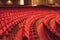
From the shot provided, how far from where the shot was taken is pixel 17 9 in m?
3.99

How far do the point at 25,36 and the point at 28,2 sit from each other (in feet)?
15.5

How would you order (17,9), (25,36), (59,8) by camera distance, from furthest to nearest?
1. (59,8)
2. (17,9)
3. (25,36)

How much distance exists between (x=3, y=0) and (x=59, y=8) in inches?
95.4

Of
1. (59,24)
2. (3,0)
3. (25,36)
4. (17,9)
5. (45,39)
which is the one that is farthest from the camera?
(3,0)

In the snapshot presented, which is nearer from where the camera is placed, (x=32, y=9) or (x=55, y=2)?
(x=32, y=9)

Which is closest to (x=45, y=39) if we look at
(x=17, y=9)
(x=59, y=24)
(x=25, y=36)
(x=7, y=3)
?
(x=25, y=36)

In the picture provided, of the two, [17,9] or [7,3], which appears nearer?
[17,9]

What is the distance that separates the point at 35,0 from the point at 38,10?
6.90 feet

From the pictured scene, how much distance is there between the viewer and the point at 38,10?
4156 mm

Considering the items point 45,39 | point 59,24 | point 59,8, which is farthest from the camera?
point 59,8

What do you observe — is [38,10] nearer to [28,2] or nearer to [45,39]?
[28,2]

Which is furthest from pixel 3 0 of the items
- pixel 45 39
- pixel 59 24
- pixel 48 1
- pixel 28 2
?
pixel 45 39

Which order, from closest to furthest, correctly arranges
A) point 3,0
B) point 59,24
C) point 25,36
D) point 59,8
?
point 25,36
point 59,24
point 59,8
point 3,0

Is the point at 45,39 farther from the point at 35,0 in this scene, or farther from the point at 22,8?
the point at 35,0
